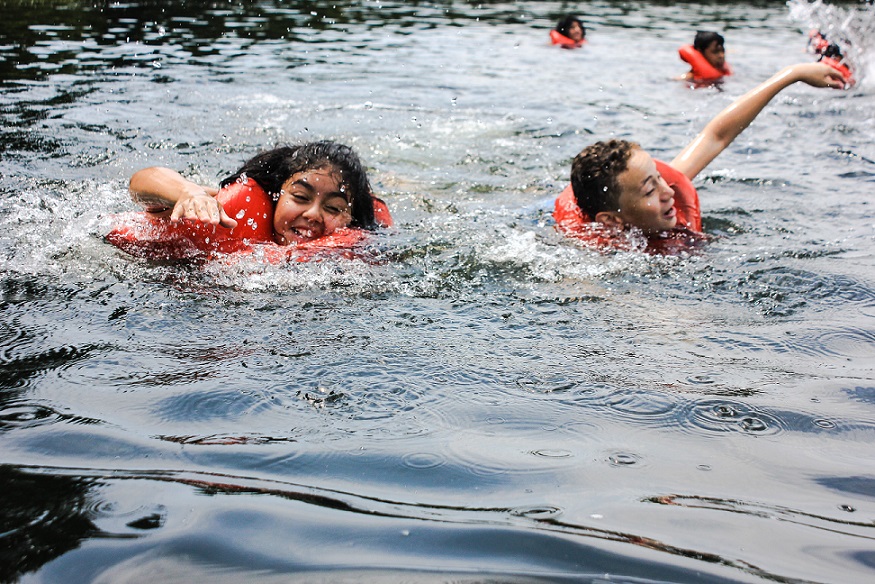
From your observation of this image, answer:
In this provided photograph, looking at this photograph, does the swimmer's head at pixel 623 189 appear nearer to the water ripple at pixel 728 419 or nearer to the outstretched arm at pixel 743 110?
the outstretched arm at pixel 743 110

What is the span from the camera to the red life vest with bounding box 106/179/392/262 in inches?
167

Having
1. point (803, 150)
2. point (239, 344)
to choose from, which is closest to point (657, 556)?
point (239, 344)

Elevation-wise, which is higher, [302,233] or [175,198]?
[175,198]

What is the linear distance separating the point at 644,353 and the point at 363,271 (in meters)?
1.53

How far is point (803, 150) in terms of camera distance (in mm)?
7250

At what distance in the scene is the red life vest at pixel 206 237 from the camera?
425 centimetres

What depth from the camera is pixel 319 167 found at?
4.55 meters

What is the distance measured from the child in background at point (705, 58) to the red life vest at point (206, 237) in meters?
7.97

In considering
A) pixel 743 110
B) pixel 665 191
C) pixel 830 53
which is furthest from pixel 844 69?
pixel 665 191

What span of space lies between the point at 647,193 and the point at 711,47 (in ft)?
23.3

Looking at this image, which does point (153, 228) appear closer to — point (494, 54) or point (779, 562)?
point (779, 562)

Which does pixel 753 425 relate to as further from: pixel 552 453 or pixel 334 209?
pixel 334 209

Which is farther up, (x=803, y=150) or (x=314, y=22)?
(x=314, y=22)

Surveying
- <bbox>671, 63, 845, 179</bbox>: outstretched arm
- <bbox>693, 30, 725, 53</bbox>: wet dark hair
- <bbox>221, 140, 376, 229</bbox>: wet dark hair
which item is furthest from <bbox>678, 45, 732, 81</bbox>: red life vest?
<bbox>221, 140, 376, 229</bbox>: wet dark hair
